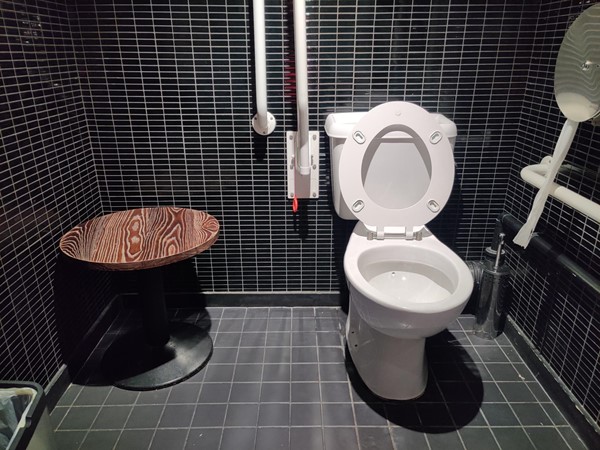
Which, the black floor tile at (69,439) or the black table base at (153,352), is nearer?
the black floor tile at (69,439)

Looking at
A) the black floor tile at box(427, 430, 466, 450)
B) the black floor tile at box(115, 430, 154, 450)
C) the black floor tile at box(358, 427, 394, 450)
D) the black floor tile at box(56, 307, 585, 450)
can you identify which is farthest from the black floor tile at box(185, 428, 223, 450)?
the black floor tile at box(427, 430, 466, 450)

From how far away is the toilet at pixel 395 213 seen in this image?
1.53 m

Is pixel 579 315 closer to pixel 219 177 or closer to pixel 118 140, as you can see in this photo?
pixel 219 177

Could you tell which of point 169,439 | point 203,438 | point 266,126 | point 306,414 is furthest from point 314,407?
point 266,126

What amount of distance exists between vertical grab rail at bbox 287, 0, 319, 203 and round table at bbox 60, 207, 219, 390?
410mm

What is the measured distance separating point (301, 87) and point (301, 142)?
0.22 meters

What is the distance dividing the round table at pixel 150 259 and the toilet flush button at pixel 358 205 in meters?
0.50

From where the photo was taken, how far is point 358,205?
160 centimetres

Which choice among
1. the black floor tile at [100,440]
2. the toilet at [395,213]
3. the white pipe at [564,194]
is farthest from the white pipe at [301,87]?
the black floor tile at [100,440]

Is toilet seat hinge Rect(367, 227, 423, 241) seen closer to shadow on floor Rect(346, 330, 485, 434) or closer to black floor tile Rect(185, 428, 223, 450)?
shadow on floor Rect(346, 330, 485, 434)

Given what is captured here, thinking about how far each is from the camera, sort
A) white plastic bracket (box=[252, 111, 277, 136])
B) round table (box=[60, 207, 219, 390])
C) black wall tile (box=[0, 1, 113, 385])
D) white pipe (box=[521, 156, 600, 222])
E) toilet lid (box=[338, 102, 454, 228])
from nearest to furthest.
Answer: white pipe (box=[521, 156, 600, 222]), black wall tile (box=[0, 1, 113, 385]), round table (box=[60, 207, 219, 390]), toilet lid (box=[338, 102, 454, 228]), white plastic bracket (box=[252, 111, 277, 136])

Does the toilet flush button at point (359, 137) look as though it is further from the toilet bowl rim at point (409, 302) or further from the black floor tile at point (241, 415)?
the black floor tile at point (241, 415)

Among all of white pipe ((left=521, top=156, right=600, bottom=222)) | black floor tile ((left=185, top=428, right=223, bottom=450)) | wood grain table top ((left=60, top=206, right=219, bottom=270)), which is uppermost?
white pipe ((left=521, top=156, right=600, bottom=222))

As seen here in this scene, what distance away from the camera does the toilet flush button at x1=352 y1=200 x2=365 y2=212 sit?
1596 mm
